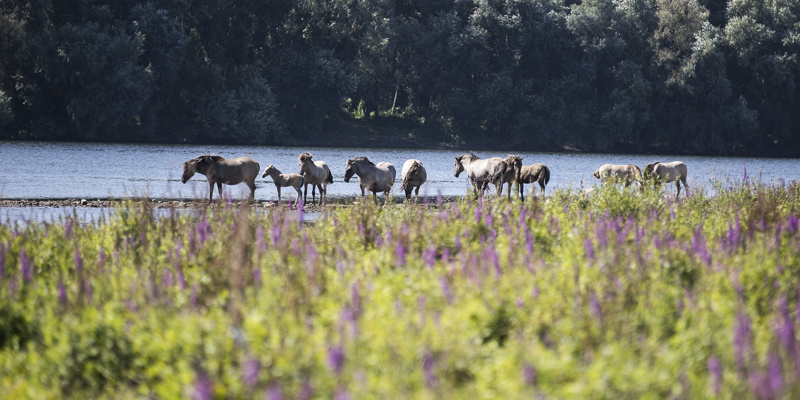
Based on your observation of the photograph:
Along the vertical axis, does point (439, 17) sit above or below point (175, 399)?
above

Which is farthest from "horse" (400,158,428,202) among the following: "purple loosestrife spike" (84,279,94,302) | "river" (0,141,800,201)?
"purple loosestrife spike" (84,279,94,302)

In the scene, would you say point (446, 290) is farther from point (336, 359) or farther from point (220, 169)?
point (220, 169)

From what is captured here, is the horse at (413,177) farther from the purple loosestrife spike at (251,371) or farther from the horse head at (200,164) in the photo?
the purple loosestrife spike at (251,371)

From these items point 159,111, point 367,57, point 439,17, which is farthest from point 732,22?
point 159,111

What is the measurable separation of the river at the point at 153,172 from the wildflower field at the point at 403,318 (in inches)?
246

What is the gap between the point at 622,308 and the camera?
20.0ft

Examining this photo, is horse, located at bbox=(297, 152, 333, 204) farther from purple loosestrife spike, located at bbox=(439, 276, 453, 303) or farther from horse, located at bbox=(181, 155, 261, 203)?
purple loosestrife spike, located at bbox=(439, 276, 453, 303)

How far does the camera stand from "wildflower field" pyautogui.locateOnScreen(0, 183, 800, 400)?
15.3 ft

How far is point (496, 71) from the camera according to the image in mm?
80375

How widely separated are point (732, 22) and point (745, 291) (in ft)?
237

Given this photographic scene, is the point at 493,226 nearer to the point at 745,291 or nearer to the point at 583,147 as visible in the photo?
the point at 745,291

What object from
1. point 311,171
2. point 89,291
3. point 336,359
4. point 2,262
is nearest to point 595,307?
point 336,359

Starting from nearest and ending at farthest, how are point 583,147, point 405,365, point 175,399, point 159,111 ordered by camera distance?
1. point 175,399
2. point 405,365
3. point 159,111
4. point 583,147

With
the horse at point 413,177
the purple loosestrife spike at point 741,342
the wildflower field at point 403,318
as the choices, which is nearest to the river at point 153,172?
the horse at point 413,177
